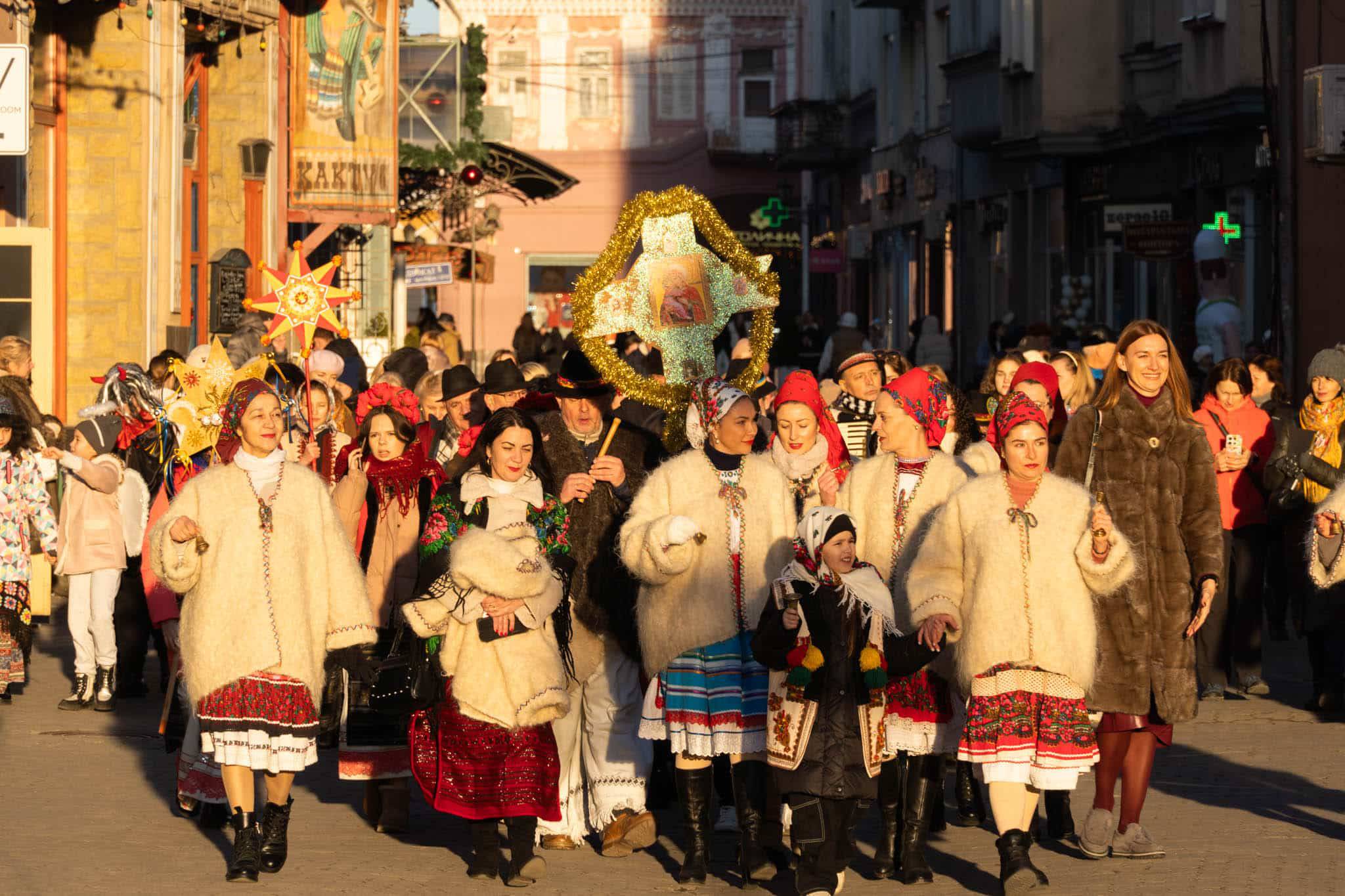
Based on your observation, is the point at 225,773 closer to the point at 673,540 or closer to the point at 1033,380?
the point at 673,540

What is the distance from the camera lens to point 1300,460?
13.3 meters

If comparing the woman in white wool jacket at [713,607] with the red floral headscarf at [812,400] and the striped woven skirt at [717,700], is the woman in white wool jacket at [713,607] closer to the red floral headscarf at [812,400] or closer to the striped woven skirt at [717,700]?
the striped woven skirt at [717,700]

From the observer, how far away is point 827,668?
8164mm

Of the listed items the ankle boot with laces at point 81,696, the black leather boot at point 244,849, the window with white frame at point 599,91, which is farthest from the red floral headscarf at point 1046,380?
the window with white frame at point 599,91

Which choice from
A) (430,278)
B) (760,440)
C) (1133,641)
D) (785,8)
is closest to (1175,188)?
(430,278)

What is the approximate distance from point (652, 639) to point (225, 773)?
1.61 meters

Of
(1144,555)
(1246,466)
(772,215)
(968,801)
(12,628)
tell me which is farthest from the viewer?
(772,215)

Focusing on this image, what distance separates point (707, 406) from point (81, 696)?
18.8ft

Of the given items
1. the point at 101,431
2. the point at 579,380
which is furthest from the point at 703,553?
the point at 101,431

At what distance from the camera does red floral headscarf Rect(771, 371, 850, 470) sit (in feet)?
30.0

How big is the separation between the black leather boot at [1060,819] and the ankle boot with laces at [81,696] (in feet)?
19.4

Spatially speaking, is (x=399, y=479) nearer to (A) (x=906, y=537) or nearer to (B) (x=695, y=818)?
(B) (x=695, y=818)

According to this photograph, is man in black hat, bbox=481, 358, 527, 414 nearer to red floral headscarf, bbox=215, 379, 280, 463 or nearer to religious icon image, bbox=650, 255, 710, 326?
religious icon image, bbox=650, 255, 710, 326

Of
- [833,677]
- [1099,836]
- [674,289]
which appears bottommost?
[1099,836]
